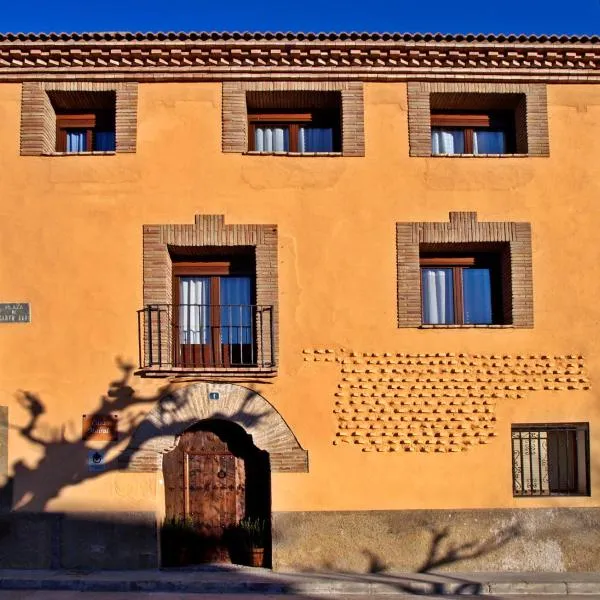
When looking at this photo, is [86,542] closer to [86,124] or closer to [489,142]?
[86,124]

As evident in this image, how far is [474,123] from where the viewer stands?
10.9 m

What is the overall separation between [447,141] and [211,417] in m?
5.19

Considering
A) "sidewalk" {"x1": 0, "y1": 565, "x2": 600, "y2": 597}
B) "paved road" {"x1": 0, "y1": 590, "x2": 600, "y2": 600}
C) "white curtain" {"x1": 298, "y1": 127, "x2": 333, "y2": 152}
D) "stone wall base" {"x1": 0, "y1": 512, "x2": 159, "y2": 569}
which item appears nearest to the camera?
"paved road" {"x1": 0, "y1": 590, "x2": 600, "y2": 600}

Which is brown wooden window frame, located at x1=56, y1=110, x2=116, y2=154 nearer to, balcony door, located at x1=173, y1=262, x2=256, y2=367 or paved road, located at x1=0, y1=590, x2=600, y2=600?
balcony door, located at x1=173, y1=262, x2=256, y2=367

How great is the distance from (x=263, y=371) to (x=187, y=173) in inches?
114

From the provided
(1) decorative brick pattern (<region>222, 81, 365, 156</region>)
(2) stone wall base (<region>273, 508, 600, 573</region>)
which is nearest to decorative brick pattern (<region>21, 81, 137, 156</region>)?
(1) decorative brick pattern (<region>222, 81, 365, 156</region>)

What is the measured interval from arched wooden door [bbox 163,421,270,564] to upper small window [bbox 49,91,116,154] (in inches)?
171

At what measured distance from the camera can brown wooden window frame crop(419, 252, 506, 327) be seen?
10414mm

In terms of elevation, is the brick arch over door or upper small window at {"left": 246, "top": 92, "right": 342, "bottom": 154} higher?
upper small window at {"left": 246, "top": 92, "right": 342, "bottom": 154}

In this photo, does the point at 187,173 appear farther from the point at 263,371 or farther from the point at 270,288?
the point at 263,371

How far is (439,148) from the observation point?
35.4ft

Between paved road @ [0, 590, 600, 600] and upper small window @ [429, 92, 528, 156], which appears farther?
upper small window @ [429, 92, 528, 156]

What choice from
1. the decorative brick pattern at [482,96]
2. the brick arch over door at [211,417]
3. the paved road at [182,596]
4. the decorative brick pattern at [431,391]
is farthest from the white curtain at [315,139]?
the paved road at [182,596]

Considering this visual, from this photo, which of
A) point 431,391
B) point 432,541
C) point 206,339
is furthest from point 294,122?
point 432,541
